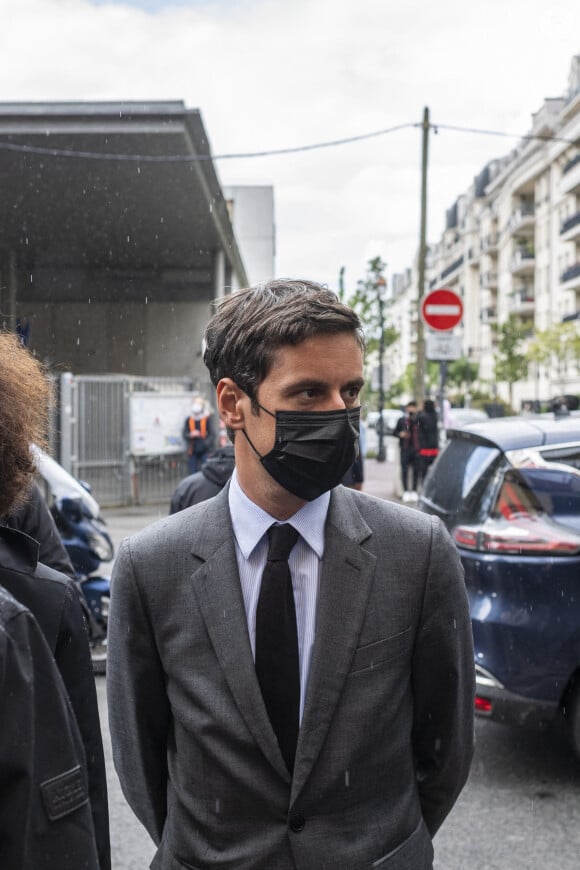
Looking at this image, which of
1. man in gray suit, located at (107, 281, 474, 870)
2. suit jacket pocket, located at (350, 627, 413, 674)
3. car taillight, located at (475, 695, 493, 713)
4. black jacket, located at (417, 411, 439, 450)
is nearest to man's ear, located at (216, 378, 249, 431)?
man in gray suit, located at (107, 281, 474, 870)

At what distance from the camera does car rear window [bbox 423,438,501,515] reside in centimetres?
495

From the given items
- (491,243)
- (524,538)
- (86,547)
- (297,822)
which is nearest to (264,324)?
(297,822)

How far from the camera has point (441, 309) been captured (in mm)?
13195

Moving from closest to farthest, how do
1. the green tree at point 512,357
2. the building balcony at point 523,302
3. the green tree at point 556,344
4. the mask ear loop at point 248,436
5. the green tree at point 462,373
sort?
the mask ear loop at point 248,436 < the green tree at point 556,344 < the green tree at point 512,357 < the building balcony at point 523,302 < the green tree at point 462,373

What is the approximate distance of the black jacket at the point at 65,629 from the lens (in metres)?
1.83

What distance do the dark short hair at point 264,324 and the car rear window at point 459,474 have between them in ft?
9.82

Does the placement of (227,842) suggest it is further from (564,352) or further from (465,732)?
(564,352)

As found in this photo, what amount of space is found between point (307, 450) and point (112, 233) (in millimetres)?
26058

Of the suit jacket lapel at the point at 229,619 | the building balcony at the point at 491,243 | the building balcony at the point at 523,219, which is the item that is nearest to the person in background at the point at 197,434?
the suit jacket lapel at the point at 229,619

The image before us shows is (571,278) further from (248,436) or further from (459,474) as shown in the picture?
(248,436)

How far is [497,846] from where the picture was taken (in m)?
3.98

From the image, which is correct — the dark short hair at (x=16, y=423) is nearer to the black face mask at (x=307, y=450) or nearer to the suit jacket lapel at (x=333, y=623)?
the black face mask at (x=307, y=450)

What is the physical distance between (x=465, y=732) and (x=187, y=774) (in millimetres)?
627

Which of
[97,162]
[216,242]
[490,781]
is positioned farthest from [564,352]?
[490,781]
